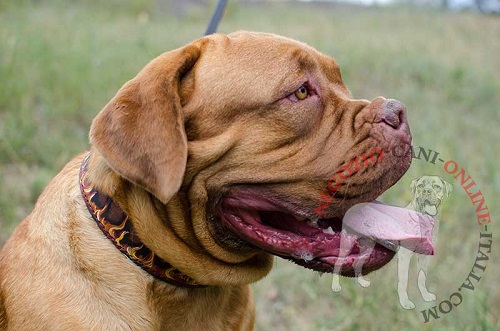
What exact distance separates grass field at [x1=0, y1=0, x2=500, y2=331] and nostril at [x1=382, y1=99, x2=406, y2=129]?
1626 mm

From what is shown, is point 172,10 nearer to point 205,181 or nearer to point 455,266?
point 455,266

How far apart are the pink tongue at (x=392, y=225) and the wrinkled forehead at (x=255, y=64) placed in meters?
0.64

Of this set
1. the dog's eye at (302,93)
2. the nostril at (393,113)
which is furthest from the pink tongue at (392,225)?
the dog's eye at (302,93)

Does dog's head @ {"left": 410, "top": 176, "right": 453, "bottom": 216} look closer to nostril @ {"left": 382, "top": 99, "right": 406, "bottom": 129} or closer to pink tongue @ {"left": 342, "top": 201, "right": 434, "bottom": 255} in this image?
pink tongue @ {"left": 342, "top": 201, "right": 434, "bottom": 255}

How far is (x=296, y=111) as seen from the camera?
2.94m

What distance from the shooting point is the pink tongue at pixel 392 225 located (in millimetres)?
2922

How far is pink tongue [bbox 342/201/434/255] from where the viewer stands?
2922 millimetres

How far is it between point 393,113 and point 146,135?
3.48ft

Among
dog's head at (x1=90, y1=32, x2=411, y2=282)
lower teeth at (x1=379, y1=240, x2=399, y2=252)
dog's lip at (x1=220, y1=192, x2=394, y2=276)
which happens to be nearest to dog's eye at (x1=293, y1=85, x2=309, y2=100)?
dog's head at (x1=90, y1=32, x2=411, y2=282)

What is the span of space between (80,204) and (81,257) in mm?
249

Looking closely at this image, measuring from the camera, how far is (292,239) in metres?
2.91

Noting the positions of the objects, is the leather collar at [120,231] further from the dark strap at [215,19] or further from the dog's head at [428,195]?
the dark strap at [215,19]

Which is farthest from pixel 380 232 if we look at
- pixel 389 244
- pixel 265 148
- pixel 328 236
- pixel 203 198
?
pixel 203 198

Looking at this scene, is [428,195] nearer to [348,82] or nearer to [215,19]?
[215,19]
